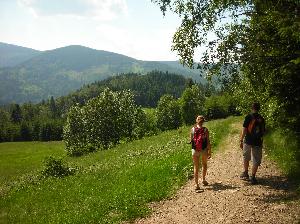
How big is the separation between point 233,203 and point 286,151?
6.52 m

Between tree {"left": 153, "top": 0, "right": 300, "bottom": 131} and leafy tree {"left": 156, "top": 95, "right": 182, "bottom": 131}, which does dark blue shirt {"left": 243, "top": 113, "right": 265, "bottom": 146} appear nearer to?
tree {"left": 153, "top": 0, "right": 300, "bottom": 131}

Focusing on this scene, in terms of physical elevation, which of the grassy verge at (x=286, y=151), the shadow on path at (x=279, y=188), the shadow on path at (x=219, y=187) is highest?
the grassy verge at (x=286, y=151)

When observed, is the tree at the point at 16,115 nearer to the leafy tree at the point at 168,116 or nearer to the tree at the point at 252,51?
the leafy tree at the point at 168,116

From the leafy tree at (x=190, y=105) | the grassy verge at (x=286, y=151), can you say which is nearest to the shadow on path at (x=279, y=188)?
the grassy verge at (x=286, y=151)

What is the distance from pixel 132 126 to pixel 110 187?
7696 cm

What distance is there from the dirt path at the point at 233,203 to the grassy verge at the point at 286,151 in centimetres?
44

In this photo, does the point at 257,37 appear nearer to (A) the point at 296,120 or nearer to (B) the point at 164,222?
(A) the point at 296,120

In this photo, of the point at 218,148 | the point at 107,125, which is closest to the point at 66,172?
the point at 218,148

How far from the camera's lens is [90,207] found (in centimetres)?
1555

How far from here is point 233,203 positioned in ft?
44.0

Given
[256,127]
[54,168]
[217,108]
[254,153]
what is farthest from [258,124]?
[217,108]

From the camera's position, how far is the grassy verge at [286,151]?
16125mm

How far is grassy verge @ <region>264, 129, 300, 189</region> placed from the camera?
16.1 metres

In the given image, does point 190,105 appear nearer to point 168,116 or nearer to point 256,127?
point 168,116
